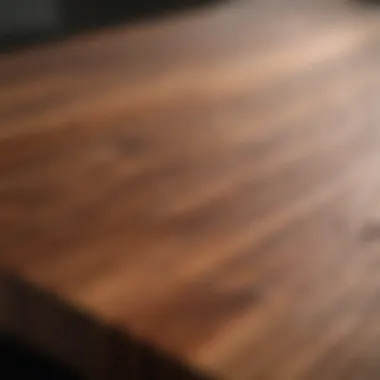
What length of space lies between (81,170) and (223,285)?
188 millimetres

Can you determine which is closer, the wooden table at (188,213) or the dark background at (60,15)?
the wooden table at (188,213)

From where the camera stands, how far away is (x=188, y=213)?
553 mm

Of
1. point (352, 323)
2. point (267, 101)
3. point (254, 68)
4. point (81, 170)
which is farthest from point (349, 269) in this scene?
point (254, 68)

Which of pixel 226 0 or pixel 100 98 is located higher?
pixel 226 0

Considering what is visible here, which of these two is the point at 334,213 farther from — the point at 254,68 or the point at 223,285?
the point at 254,68

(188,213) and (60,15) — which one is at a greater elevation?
(60,15)

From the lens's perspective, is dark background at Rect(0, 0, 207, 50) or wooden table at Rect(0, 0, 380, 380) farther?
dark background at Rect(0, 0, 207, 50)

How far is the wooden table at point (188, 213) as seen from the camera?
43 centimetres

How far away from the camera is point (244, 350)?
16.3 inches

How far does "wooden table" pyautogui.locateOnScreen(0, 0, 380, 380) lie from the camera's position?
0.43 m

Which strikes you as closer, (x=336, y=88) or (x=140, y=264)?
(x=140, y=264)

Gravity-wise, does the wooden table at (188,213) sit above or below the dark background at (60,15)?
below

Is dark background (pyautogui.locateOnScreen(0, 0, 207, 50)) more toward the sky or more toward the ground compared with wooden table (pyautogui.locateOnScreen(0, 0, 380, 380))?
more toward the sky

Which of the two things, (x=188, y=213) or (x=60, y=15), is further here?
(x=60, y=15)
